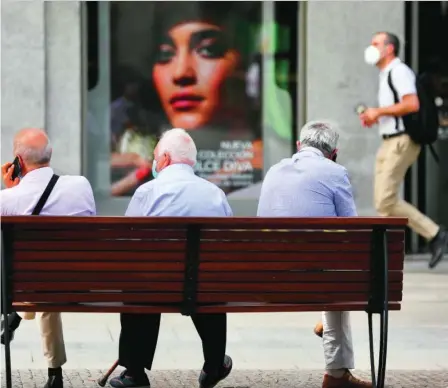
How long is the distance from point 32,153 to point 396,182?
5215 millimetres

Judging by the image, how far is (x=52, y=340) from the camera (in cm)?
642

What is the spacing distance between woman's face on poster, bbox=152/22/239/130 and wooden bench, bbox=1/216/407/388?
660 centimetres

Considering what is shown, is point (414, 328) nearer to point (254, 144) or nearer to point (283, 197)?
point (283, 197)

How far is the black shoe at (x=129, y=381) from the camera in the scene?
20.7ft

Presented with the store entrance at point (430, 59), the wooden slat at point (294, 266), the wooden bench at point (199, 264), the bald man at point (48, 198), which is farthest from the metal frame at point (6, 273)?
the store entrance at point (430, 59)

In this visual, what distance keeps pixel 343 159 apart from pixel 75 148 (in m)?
2.53

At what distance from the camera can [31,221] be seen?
5633 mm

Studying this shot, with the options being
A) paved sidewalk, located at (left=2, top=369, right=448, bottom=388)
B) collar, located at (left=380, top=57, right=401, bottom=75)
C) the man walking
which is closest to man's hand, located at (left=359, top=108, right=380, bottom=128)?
the man walking

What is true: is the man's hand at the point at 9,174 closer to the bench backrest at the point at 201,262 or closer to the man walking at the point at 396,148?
the bench backrest at the point at 201,262

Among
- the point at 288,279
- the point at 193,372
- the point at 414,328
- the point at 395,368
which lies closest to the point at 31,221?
the point at 288,279

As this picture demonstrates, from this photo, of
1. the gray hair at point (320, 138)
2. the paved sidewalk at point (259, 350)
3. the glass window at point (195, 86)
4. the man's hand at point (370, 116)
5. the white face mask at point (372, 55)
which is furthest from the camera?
the glass window at point (195, 86)

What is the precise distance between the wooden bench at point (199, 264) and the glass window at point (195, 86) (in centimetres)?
648

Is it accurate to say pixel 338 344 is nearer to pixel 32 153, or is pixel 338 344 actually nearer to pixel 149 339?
pixel 149 339

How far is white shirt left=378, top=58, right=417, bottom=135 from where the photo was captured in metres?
11.0
